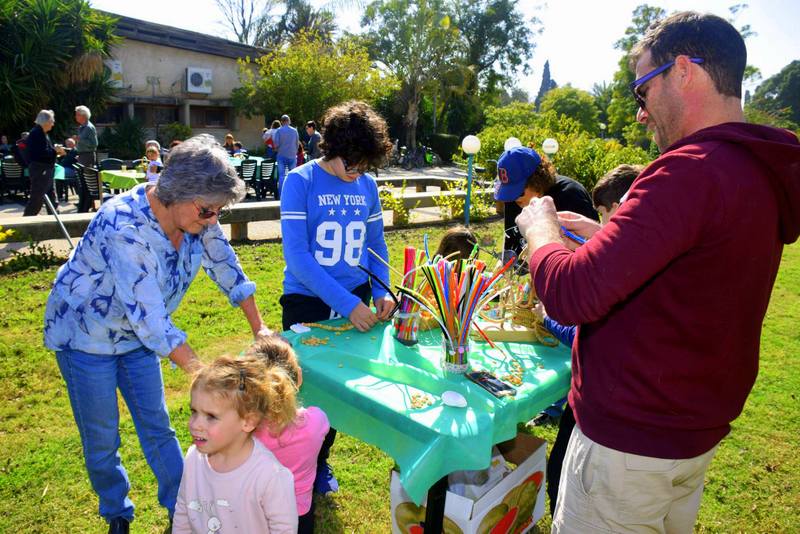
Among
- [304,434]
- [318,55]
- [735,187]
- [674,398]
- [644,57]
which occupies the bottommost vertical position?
[304,434]

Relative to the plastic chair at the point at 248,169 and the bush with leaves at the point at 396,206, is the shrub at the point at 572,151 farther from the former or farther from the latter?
the plastic chair at the point at 248,169

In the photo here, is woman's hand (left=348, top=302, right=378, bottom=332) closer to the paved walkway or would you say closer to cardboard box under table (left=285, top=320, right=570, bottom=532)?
cardboard box under table (left=285, top=320, right=570, bottom=532)

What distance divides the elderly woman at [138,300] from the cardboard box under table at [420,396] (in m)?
0.34

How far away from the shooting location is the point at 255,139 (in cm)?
2486

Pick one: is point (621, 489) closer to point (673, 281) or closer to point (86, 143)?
point (673, 281)

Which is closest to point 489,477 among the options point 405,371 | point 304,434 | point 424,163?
point 405,371

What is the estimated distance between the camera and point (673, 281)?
1.20 m

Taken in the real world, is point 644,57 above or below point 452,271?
above

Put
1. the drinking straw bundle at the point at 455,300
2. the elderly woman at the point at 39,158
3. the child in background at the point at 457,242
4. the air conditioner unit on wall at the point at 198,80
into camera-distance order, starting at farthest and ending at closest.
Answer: the air conditioner unit on wall at the point at 198,80 → the elderly woman at the point at 39,158 → the child in background at the point at 457,242 → the drinking straw bundle at the point at 455,300

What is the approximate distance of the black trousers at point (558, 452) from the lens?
232 centimetres

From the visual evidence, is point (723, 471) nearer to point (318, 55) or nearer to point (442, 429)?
point (442, 429)

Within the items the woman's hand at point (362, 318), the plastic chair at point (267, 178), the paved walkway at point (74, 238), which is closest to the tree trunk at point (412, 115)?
the plastic chair at point (267, 178)

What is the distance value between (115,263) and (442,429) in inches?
47.7

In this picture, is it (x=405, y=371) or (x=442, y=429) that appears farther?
(x=405, y=371)
